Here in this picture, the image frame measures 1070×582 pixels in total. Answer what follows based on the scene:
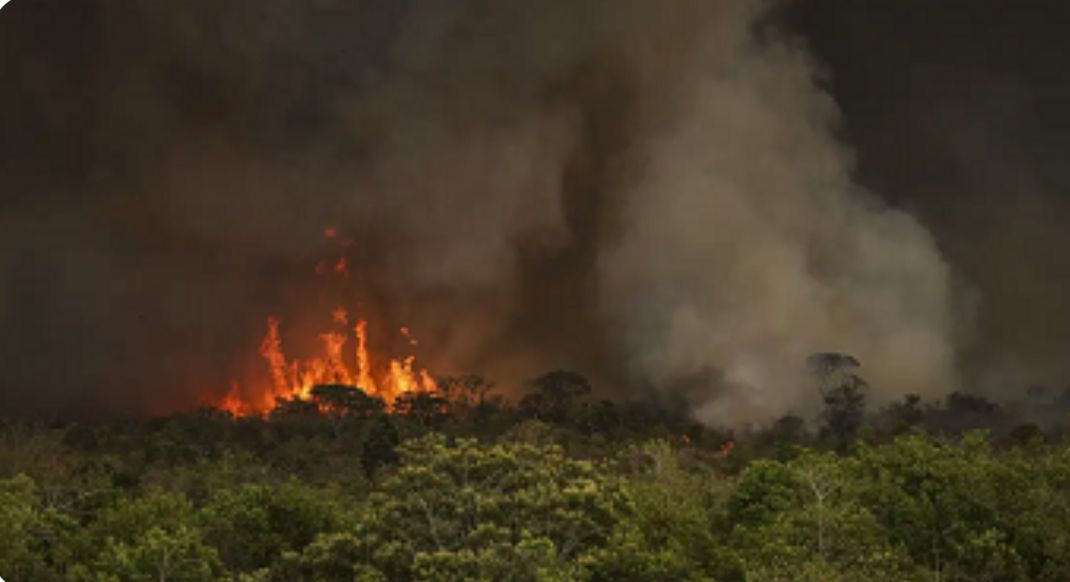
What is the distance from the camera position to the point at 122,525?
4531 cm

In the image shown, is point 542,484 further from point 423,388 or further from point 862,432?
point 423,388

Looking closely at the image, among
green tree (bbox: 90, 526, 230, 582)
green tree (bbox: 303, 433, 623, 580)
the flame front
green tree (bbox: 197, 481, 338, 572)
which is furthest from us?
the flame front

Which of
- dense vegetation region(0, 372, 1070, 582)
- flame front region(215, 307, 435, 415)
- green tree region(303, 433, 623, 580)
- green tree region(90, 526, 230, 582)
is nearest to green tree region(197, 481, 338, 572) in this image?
dense vegetation region(0, 372, 1070, 582)

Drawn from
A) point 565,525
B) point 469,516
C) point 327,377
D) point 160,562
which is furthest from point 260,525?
point 327,377

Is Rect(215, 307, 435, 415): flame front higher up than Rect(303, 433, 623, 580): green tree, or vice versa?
Rect(215, 307, 435, 415): flame front

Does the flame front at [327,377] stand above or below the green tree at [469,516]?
above

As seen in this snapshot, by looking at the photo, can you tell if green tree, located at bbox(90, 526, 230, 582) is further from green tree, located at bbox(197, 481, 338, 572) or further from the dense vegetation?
→ green tree, located at bbox(197, 481, 338, 572)

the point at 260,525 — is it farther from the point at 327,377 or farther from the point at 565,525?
the point at 327,377

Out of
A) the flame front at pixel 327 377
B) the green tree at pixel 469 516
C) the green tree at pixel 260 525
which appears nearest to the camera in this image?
the green tree at pixel 469 516

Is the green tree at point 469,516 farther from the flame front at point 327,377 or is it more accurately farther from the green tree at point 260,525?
the flame front at point 327,377

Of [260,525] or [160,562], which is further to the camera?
[260,525]

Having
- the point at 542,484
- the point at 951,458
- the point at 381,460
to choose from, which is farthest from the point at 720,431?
the point at 542,484

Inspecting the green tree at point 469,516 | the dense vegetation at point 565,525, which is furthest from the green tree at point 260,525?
the green tree at point 469,516

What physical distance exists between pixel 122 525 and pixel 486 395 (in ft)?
377
